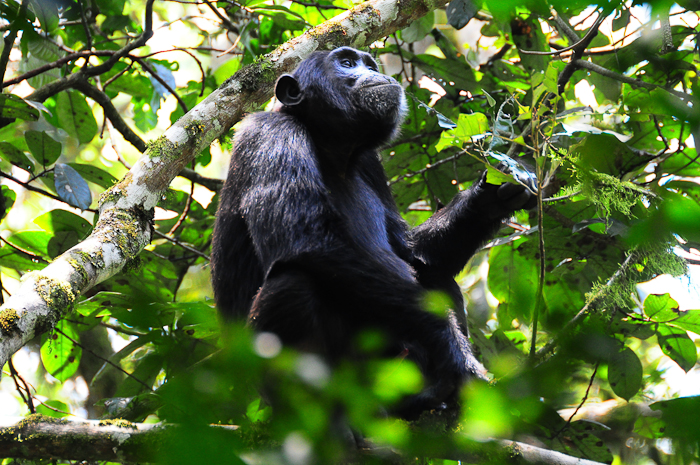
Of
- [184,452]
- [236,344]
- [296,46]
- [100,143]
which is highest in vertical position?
[100,143]

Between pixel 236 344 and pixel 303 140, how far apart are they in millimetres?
3307

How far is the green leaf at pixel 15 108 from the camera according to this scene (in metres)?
4.07

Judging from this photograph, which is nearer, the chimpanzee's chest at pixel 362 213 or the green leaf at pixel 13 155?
the chimpanzee's chest at pixel 362 213

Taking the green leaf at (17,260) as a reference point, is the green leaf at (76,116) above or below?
above

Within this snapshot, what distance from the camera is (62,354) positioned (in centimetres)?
484

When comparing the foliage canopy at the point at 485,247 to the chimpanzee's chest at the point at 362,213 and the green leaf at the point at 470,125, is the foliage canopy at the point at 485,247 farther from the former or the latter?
the chimpanzee's chest at the point at 362,213

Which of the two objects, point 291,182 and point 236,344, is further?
point 291,182

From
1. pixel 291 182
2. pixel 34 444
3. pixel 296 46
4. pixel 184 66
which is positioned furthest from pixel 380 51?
pixel 184 66

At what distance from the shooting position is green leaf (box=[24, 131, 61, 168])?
4379 millimetres

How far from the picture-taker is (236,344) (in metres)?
0.79

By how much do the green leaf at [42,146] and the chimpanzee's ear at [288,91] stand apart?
5.82 feet

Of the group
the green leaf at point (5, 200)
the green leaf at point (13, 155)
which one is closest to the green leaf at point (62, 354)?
the green leaf at point (5, 200)

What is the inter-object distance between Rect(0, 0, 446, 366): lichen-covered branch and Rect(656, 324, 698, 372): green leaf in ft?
9.80

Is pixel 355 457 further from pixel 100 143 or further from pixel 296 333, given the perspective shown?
pixel 100 143
